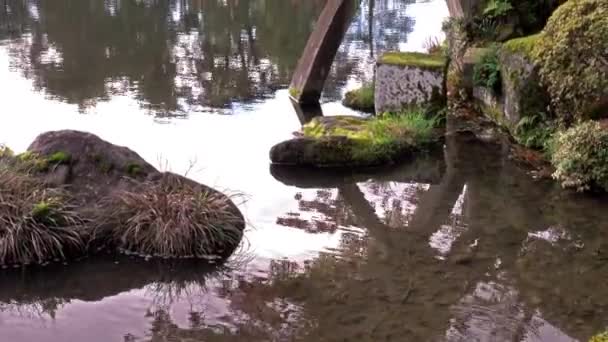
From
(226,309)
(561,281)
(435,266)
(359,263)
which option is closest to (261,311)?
(226,309)

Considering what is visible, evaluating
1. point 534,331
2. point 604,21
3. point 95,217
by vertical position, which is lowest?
point 534,331

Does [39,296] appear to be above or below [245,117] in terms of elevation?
below

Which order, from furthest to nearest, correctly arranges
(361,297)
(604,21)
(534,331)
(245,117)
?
1. (245,117)
2. (604,21)
3. (361,297)
4. (534,331)

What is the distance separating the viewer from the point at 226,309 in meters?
6.49

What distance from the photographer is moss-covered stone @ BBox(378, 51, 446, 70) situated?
41.9 ft

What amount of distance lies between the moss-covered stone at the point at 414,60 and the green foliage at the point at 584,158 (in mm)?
3514

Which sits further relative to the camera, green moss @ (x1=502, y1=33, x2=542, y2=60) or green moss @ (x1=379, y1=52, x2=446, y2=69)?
green moss @ (x1=379, y1=52, x2=446, y2=69)

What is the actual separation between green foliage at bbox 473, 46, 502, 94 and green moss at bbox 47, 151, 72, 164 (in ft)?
23.2

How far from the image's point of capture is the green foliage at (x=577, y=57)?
930cm

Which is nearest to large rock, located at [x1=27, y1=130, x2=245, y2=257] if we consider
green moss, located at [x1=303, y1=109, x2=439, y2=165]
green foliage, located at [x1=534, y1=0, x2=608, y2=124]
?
green moss, located at [x1=303, y1=109, x2=439, y2=165]

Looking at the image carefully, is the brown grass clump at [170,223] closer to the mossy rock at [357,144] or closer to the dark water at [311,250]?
the dark water at [311,250]

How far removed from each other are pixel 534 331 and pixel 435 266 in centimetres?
137

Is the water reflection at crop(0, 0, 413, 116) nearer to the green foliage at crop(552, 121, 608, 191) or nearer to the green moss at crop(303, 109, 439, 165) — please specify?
the green moss at crop(303, 109, 439, 165)

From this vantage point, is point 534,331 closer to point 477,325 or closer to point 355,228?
point 477,325
